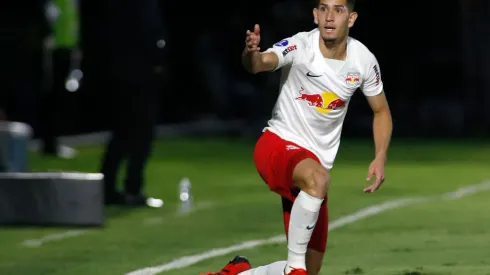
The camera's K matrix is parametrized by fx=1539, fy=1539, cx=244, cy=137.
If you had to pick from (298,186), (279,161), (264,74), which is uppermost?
(279,161)

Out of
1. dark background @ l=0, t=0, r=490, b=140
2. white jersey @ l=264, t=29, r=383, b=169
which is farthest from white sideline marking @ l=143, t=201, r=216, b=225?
dark background @ l=0, t=0, r=490, b=140

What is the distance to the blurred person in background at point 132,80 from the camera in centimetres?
1462

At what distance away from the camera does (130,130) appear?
14.7 meters

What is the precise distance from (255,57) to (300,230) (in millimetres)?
1009

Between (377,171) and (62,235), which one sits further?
(62,235)

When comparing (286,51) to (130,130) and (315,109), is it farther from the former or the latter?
(130,130)

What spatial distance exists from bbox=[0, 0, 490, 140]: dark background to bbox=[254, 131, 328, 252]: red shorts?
17430 millimetres

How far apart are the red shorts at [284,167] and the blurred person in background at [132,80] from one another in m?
5.59

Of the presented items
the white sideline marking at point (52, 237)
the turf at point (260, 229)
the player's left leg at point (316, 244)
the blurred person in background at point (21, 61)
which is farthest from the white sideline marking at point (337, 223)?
the blurred person in background at point (21, 61)

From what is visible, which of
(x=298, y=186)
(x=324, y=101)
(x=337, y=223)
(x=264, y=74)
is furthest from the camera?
(x=264, y=74)

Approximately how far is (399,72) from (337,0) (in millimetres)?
25148

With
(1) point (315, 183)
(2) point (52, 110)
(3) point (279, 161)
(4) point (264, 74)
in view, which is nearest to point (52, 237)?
(3) point (279, 161)

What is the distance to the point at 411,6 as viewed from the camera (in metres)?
34.3

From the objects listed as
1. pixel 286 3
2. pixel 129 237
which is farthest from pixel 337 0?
pixel 286 3
